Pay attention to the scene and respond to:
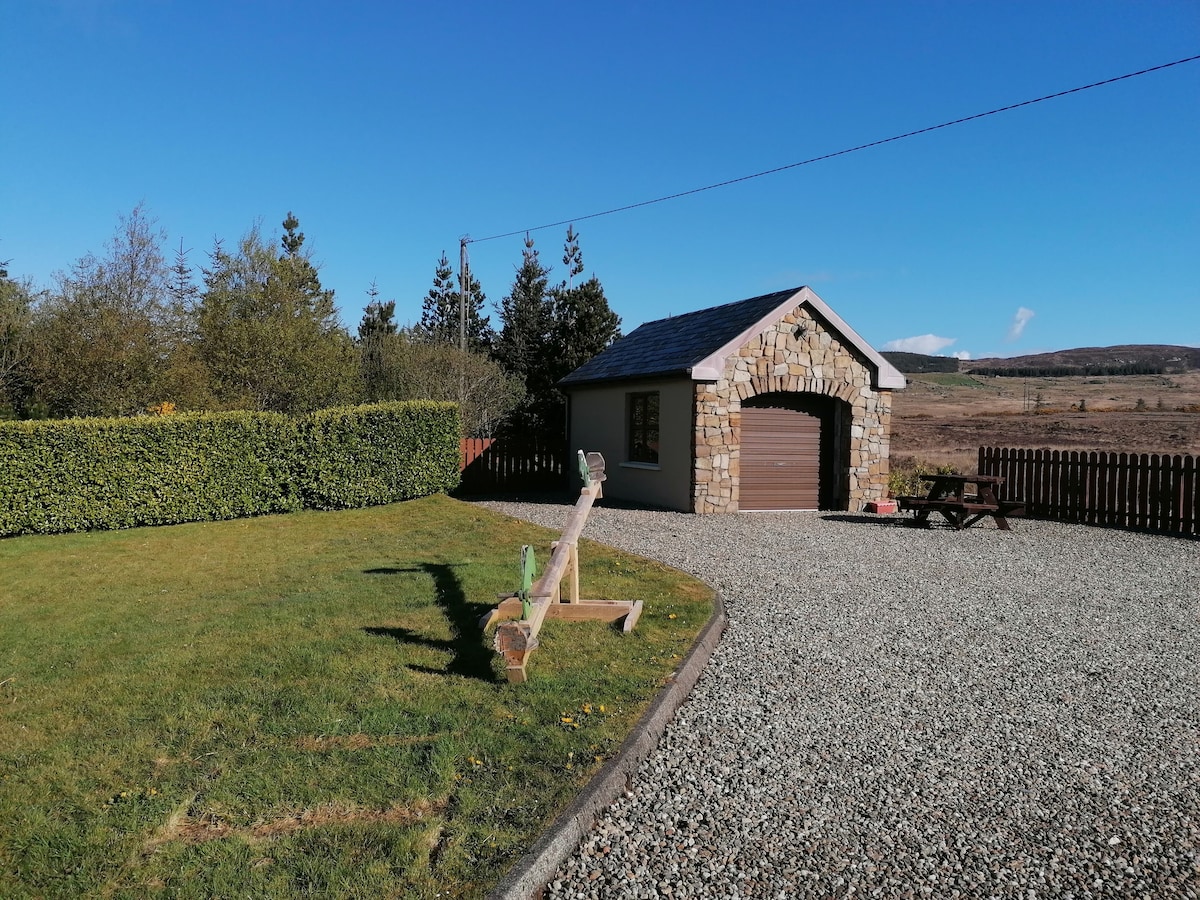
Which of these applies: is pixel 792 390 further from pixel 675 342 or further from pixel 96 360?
pixel 96 360

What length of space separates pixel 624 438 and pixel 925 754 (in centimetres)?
1330

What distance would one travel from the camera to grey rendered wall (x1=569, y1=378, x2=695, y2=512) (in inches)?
600

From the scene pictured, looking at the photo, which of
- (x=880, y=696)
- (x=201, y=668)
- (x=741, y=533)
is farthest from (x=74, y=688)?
(x=741, y=533)

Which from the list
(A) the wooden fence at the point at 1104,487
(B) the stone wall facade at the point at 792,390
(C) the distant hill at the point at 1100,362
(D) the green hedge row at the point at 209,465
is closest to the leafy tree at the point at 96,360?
(D) the green hedge row at the point at 209,465

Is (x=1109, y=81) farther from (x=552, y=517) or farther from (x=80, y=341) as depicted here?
(x=80, y=341)

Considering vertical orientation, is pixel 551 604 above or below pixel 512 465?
below

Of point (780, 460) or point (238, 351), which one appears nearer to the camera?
point (780, 460)

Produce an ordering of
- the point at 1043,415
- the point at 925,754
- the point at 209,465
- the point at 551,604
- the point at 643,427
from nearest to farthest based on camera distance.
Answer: the point at 925,754 → the point at 551,604 → the point at 209,465 → the point at 643,427 → the point at 1043,415

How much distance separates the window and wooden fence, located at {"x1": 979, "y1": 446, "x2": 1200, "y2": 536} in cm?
671

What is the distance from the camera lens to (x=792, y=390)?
15398mm

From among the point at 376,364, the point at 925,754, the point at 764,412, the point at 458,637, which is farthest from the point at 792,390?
the point at 376,364

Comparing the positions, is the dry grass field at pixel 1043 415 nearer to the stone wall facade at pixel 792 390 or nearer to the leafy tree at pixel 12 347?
the stone wall facade at pixel 792 390

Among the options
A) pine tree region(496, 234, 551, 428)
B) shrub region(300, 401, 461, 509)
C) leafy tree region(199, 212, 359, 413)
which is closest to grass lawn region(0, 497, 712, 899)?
shrub region(300, 401, 461, 509)

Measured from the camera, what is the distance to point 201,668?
5508 millimetres
